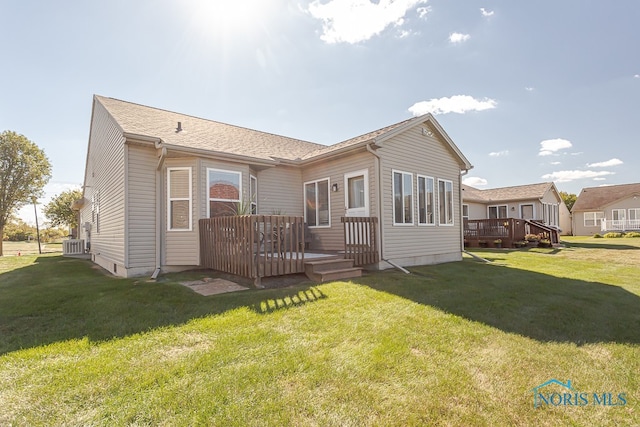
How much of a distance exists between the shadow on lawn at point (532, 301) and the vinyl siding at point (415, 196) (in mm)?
1172

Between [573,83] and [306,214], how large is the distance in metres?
13.9

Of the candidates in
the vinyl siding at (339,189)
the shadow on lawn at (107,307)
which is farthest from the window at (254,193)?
the shadow on lawn at (107,307)

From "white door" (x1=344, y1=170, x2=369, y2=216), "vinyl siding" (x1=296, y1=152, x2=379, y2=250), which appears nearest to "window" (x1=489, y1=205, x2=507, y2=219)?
"white door" (x1=344, y1=170, x2=369, y2=216)

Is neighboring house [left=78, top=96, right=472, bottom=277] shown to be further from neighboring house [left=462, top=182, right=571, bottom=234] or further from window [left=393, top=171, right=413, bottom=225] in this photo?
neighboring house [left=462, top=182, right=571, bottom=234]

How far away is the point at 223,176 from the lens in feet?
25.6

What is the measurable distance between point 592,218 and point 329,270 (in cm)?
3577

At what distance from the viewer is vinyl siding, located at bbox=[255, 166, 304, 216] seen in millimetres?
9172

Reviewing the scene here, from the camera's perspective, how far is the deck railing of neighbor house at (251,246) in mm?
5488

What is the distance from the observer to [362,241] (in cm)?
754

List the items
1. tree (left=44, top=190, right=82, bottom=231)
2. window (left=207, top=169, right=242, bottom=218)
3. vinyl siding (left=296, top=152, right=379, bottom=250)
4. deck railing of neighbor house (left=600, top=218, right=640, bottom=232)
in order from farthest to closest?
tree (left=44, top=190, right=82, bottom=231) → deck railing of neighbor house (left=600, top=218, right=640, bottom=232) → vinyl siding (left=296, top=152, right=379, bottom=250) → window (left=207, top=169, right=242, bottom=218)

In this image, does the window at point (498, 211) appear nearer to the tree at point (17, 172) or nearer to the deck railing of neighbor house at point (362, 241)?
the deck railing of neighbor house at point (362, 241)

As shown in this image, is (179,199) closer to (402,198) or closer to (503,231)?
(402,198)

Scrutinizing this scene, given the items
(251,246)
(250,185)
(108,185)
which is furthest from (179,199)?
(108,185)

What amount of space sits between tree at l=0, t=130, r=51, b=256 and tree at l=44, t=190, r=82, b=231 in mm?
11927
